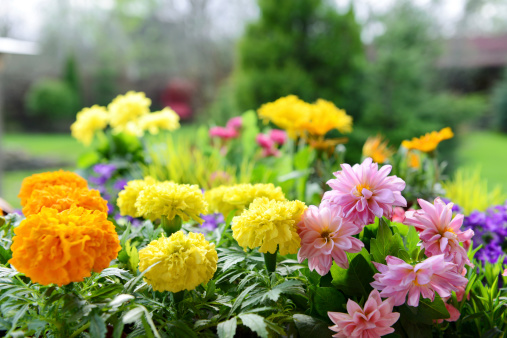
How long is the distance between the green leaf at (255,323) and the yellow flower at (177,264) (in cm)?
9

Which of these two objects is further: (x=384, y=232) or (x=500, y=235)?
(x=500, y=235)

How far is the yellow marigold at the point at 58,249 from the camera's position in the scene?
26.2 inches

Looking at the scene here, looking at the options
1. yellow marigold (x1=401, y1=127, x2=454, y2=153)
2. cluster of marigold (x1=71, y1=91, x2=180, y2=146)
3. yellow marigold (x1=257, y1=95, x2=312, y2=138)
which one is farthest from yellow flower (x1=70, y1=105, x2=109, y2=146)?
yellow marigold (x1=401, y1=127, x2=454, y2=153)

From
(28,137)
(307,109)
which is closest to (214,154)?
(307,109)

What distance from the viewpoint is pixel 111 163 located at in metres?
2.08

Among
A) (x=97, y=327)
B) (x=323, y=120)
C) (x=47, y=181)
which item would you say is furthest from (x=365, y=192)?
(x=323, y=120)

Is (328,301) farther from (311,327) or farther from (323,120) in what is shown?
(323,120)

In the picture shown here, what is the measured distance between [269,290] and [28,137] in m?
10.3

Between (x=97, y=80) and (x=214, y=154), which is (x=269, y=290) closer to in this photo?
(x=214, y=154)

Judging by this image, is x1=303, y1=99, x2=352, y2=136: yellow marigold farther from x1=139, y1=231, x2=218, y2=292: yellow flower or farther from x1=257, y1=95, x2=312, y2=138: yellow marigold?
x1=139, y1=231, x2=218, y2=292: yellow flower

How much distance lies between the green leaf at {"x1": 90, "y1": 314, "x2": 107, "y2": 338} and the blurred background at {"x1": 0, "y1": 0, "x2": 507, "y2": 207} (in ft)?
9.72

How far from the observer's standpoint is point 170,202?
0.87 m

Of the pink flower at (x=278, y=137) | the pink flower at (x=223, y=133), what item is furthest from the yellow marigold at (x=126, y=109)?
the pink flower at (x=278, y=137)

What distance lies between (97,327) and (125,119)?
166 cm
